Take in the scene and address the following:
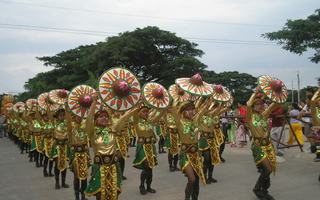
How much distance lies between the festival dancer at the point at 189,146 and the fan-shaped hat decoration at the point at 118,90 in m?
0.88

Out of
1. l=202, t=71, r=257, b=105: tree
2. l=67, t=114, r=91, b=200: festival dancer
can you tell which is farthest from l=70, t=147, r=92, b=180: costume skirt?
l=202, t=71, r=257, b=105: tree

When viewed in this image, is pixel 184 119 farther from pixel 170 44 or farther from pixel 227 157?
pixel 170 44

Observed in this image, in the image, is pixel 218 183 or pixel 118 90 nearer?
pixel 118 90

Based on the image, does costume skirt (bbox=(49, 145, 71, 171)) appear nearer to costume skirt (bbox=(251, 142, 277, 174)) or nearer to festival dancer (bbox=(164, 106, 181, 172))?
festival dancer (bbox=(164, 106, 181, 172))

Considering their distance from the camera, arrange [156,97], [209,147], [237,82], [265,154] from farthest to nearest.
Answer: [237,82]
[209,147]
[156,97]
[265,154]

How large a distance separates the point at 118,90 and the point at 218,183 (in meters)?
4.07

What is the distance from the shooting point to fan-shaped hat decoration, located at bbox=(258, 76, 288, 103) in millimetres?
5486

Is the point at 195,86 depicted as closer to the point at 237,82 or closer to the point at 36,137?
the point at 36,137

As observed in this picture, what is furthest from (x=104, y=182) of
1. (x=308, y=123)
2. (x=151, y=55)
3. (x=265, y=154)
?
(x=151, y=55)

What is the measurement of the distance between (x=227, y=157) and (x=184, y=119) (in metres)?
5.90

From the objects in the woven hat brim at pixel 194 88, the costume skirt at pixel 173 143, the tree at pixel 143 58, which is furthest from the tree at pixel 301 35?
the woven hat brim at pixel 194 88

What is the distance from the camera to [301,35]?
18500mm

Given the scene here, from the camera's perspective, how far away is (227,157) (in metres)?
10.5

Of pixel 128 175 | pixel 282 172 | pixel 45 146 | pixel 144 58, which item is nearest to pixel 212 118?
pixel 282 172
